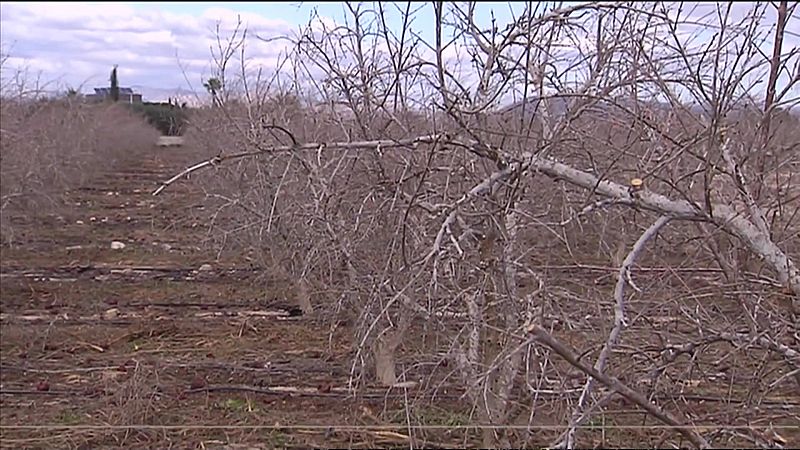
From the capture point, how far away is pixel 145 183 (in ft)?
84.5

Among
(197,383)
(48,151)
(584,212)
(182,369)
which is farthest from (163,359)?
(48,151)

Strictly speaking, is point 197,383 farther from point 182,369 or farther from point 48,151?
point 48,151

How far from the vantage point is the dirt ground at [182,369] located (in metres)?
5.76

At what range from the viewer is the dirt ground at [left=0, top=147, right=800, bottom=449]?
576 cm

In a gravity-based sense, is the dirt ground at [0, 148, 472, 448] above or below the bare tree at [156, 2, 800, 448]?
below

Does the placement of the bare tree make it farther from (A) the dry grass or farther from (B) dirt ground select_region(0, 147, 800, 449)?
(A) the dry grass

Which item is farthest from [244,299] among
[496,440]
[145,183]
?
[145,183]

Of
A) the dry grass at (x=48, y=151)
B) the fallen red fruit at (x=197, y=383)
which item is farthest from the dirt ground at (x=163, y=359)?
the dry grass at (x=48, y=151)

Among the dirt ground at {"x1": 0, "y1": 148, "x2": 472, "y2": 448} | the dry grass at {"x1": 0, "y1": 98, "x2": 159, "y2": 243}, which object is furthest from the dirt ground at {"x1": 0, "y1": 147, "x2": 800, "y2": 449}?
the dry grass at {"x1": 0, "y1": 98, "x2": 159, "y2": 243}

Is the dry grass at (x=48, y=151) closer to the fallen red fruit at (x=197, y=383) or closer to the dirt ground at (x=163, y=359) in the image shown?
the dirt ground at (x=163, y=359)

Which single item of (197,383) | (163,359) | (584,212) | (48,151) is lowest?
(163,359)

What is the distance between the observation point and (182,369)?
749 centimetres

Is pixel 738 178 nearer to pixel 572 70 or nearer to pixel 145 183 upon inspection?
pixel 572 70

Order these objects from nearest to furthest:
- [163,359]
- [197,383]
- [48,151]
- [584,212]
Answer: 1. [584,212]
2. [197,383]
3. [163,359]
4. [48,151]
